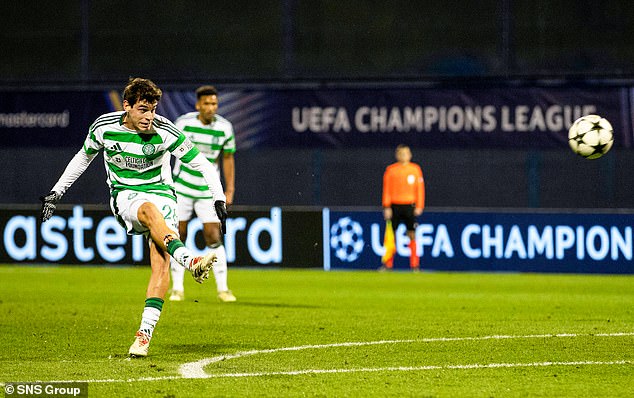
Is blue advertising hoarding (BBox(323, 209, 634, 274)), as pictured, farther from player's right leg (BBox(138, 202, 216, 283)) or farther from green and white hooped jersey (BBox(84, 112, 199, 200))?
player's right leg (BBox(138, 202, 216, 283))

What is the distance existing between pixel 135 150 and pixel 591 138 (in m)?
6.31

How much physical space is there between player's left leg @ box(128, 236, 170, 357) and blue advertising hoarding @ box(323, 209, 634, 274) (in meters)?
9.84

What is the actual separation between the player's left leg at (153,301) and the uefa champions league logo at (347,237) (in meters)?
9.85

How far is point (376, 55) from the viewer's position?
23547 mm

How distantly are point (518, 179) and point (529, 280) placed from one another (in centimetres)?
561

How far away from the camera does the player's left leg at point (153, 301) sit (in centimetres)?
853

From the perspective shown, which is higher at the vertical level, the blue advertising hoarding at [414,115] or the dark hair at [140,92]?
the blue advertising hoarding at [414,115]

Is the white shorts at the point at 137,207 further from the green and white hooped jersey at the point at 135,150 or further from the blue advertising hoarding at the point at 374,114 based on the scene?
the blue advertising hoarding at the point at 374,114

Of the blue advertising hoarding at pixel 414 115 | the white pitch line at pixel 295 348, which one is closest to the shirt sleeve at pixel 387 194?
the blue advertising hoarding at pixel 414 115

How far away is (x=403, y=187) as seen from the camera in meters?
18.5

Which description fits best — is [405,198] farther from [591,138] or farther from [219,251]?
[219,251]

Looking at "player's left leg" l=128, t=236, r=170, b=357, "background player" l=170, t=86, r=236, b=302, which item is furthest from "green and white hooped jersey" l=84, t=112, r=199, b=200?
"background player" l=170, t=86, r=236, b=302

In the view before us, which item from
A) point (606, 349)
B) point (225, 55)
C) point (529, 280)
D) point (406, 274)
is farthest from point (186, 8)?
point (606, 349)

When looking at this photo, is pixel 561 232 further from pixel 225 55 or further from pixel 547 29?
pixel 225 55
